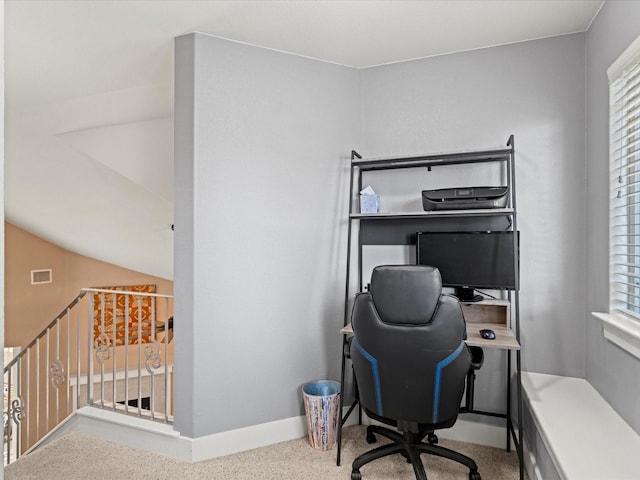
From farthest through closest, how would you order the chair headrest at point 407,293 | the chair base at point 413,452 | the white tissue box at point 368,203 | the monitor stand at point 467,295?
the white tissue box at point 368,203
the monitor stand at point 467,295
the chair base at point 413,452
the chair headrest at point 407,293

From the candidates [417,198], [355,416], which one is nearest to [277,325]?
[355,416]

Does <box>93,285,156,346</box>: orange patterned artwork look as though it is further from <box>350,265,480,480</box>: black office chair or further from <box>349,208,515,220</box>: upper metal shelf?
<box>350,265,480,480</box>: black office chair

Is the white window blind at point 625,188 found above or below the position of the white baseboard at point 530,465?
above

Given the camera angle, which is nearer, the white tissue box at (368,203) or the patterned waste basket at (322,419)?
the patterned waste basket at (322,419)

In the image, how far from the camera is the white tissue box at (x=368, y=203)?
2801 mm

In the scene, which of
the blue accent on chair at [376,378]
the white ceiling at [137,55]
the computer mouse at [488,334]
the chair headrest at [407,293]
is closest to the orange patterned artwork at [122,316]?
the white ceiling at [137,55]

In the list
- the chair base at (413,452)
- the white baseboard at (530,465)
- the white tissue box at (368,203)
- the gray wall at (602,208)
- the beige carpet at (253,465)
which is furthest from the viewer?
the white tissue box at (368,203)

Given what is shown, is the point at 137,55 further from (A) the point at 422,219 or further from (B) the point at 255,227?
(A) the point at 422,219

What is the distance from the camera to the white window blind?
75.0 inches

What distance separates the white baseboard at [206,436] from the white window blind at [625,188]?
1.13 m

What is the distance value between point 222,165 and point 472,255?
157 cm

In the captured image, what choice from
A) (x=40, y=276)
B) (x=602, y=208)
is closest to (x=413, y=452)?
(x=602, y=208)

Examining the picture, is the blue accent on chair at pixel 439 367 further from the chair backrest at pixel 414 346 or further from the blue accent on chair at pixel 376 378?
the blue accent on chair at pixel 376 378

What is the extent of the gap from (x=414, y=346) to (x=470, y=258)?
2.75 feet
